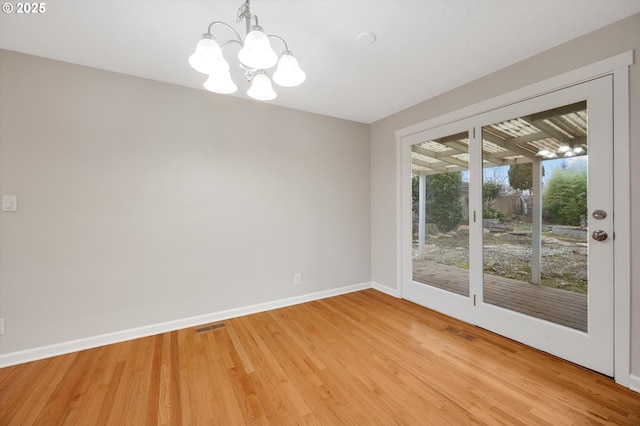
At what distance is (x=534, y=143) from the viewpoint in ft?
7.45

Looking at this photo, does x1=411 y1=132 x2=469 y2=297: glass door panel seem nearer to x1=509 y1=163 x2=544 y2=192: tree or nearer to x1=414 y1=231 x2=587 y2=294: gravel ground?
x1=414 y1=231 x2=587 y2=294: gravel ground

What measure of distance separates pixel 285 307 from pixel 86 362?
1.88 meters

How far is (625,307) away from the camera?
1776 millimetres

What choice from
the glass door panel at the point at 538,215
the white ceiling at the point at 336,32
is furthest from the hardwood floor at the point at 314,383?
the white ceiling at the point at 336,32

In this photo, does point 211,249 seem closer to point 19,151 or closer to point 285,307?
point 285,307

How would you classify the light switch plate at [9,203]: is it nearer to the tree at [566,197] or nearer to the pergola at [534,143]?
the pergola at [534,143]

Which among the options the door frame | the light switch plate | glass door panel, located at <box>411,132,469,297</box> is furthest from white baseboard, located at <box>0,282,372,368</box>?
the door frame

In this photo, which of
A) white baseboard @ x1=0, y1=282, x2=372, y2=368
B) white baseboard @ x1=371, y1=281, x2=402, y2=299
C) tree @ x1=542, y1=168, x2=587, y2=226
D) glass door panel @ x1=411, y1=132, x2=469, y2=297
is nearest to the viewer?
tree @ x1=542, y1=168, x2=587, y2=226

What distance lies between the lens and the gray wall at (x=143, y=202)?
2148mm

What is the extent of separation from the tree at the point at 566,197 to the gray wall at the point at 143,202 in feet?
7.81

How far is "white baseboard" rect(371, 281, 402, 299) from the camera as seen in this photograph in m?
3.55

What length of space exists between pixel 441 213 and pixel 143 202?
3.30 metres

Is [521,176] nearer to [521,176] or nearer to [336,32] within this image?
[521,176]

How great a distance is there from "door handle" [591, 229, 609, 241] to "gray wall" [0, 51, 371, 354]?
8.59 ft
